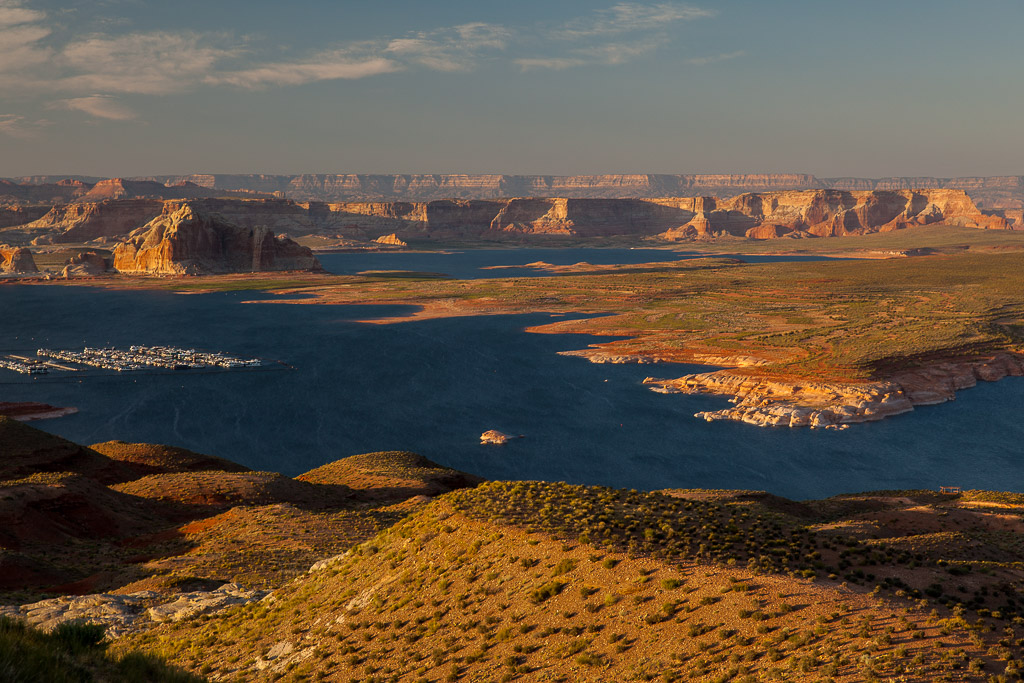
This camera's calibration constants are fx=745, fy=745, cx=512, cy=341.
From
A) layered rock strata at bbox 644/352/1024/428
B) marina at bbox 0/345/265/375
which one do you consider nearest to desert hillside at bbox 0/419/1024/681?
layered rock strata at bbox 644/352/1024/428

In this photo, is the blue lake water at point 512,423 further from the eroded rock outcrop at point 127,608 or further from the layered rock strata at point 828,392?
the eroded rock outcrop at point 127,608

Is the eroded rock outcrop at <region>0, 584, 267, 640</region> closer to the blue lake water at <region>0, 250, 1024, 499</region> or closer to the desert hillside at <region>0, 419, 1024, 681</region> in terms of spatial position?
the desert hillside at <region>0, 419, 1024, 681</region>

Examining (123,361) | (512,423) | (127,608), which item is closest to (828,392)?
(512,423)

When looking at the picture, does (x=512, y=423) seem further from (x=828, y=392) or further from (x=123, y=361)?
(x=123, y=361)

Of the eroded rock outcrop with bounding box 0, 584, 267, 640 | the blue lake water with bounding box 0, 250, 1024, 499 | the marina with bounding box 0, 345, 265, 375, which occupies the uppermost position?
the eroded rock outcrop with bounding box 0, 584, 267, 640

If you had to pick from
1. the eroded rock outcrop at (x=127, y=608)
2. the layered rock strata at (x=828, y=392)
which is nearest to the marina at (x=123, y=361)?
the layered rock strata at (x=828, y=392)

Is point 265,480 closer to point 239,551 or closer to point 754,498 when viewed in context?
point 239,551

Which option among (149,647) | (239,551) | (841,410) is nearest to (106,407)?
(239,551)
